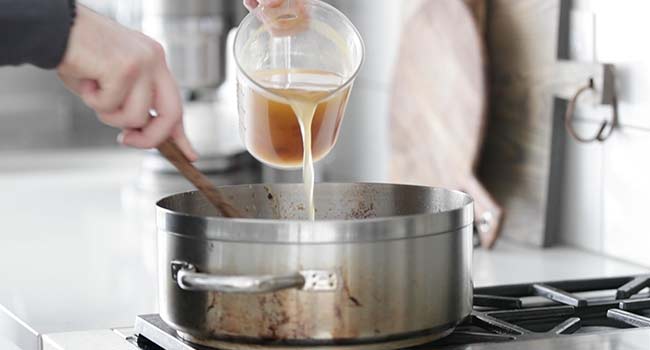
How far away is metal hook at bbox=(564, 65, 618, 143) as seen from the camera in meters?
1.70

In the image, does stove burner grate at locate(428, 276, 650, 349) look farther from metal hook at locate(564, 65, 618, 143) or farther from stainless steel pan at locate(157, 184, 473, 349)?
metal hook at locate(564, 65, 618, 143)

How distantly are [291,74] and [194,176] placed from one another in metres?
0.20

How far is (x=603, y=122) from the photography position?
1728 mm

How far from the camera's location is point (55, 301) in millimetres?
1544

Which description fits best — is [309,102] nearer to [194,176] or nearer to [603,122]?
[194,176]

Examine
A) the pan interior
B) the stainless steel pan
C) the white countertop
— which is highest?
the pan interior

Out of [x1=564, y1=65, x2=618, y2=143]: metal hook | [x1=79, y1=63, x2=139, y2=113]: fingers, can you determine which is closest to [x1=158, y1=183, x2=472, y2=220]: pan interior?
[x1=79, y1=63, x2=139, y2=113]: fingers

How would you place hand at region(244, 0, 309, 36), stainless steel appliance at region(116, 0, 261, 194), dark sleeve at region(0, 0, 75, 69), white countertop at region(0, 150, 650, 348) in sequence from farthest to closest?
1. stainless steel appliance at region(116, 0, 261, 194)
2. white countertop at region(0, 150, 650, 348)
3. hand at region(244, 0, 309, 36)
4. dark sleeve at region(0, 0, 75, 69)

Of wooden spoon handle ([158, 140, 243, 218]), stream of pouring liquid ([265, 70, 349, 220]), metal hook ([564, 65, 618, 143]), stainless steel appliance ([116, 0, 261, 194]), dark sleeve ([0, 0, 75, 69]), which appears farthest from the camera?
stainless steel appliance ([116, 0, 261, 194])

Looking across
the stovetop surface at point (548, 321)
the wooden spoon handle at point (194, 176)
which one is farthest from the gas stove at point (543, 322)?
the wooden spoon handle at point (194, 176)

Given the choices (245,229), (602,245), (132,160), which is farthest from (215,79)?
(245,229)

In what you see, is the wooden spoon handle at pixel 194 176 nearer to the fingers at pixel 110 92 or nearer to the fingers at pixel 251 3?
the fingers at pixel 110 92

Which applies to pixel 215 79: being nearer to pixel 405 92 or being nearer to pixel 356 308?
pixel 405 92

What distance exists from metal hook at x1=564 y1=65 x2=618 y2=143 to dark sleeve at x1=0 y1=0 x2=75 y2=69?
3.05 feet
